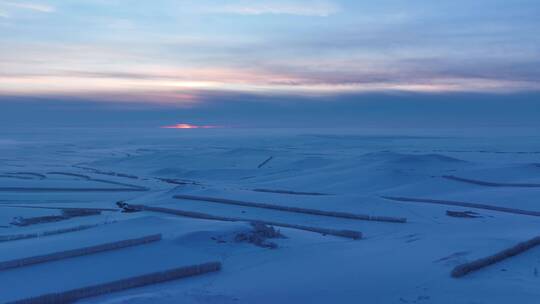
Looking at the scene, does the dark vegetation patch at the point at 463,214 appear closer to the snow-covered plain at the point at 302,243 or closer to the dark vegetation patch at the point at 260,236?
the snow-covered plain at the point at 302,243

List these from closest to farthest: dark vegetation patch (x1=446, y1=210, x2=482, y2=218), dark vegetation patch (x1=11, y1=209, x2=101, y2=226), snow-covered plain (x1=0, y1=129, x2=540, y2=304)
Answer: snow-covered plain (x1=0, y1=129, x2=540, y2=304), dark vegetation patch (x1=11, y1=209, x2=101, y2=226), dark vegetation patch (x1=446, y1=210, x2=482, y2=218)

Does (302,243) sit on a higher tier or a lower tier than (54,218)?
higher

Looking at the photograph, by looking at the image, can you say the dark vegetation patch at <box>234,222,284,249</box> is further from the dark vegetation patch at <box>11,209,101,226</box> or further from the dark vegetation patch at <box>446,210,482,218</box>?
the dark vegetation patch at <box>11,209,101,226</box>

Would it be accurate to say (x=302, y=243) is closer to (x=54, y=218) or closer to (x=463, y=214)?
(x=463, y=214)

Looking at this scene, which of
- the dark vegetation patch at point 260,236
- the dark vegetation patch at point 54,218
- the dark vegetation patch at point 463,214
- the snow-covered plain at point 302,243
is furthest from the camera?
the dark vegetation patch at point 463,214

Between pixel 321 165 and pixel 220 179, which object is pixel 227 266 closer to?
pixel 220 179

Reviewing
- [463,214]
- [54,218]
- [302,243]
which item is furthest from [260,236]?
[54,218]

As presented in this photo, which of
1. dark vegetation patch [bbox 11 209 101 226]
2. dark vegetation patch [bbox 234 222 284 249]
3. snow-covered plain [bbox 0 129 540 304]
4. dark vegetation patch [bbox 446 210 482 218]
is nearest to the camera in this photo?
snow-covered plain [bbox 0 129 540 304]

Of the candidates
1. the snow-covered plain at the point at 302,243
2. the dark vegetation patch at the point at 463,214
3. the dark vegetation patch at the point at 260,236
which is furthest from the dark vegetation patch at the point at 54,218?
the dark vegetation patch at the point at 463,214

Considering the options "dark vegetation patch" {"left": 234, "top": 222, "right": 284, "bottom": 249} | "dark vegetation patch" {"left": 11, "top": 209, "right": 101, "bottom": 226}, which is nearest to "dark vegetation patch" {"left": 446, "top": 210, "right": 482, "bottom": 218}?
"dark vegetation patch" {"left": 234, "top": 222, "right": 284, "bottom": 249}

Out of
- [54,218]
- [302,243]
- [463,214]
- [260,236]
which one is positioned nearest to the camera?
[302,243]

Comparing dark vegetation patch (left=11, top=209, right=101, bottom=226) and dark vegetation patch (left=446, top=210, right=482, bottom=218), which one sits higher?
dark vegetation patch (left=446, top=210, right=482, bottom=218)

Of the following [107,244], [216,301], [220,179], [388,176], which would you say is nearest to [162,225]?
[107,244]
